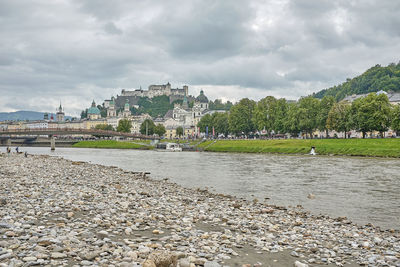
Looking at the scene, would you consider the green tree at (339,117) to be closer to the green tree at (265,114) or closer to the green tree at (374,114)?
the green tree at (374,114)

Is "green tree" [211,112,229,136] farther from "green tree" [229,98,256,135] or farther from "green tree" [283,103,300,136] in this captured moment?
"green tree" [283,103,300,136]

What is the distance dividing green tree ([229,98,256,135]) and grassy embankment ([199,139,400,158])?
2909cm

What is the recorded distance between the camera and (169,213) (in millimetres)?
16219

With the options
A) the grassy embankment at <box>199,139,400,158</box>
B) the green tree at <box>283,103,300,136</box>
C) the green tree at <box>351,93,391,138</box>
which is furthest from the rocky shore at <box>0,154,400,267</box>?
the green tree at <box>283,103,300,136</box>

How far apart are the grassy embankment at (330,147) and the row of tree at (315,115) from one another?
8.28m

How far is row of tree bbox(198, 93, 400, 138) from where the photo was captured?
3504 inches

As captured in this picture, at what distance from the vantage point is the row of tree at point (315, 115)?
89000mm

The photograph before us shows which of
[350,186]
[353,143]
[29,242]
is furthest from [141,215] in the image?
[353,143]

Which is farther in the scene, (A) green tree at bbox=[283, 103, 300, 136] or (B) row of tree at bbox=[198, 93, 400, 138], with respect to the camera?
(A) green tree at bbox=[283, 103, 300, 136]

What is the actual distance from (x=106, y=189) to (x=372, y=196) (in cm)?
1770

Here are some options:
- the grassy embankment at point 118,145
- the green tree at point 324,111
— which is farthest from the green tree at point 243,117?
the grassy embankment at point 118,145

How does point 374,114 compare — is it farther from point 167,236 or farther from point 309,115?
point 167,236

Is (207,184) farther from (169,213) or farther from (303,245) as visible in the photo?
(303,245)

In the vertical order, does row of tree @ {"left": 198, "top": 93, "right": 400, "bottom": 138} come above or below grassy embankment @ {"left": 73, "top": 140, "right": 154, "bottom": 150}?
above
